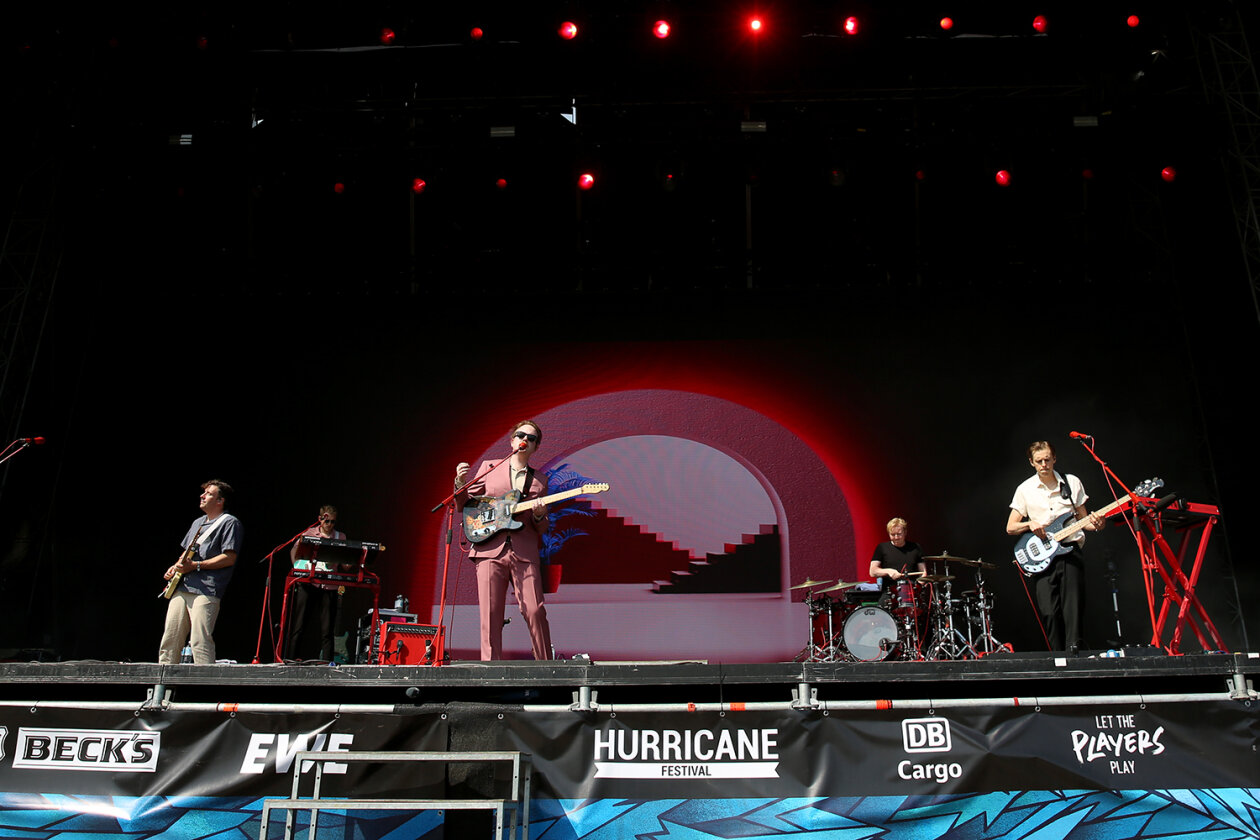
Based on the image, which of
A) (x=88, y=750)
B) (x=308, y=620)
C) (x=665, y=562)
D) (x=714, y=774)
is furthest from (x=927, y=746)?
(x=308, y=620)

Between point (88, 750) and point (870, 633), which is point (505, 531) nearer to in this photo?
point (88, 750)

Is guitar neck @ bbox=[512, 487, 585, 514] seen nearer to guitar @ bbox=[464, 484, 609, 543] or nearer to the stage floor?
guitar @ bbox=[464, 484, 609, 543]

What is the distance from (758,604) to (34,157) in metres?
7.70

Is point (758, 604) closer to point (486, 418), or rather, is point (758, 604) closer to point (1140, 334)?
point (486, 418)

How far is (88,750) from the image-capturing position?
4.38 metres

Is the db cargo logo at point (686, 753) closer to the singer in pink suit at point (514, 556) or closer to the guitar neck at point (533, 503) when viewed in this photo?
the singer in pink suit at point (514, 556)

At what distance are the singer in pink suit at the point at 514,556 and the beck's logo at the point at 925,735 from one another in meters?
2.30

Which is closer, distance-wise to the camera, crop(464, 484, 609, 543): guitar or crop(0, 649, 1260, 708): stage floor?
crop(0, 649, 1260, 708): stage floor

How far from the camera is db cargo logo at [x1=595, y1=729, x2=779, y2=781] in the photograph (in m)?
4.20

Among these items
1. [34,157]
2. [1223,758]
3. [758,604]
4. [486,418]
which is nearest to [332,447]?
[486,418]

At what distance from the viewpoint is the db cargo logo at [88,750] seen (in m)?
4.34

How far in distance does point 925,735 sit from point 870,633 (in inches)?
131

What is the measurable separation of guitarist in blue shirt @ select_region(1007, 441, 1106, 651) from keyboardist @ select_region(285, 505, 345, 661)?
535 cm

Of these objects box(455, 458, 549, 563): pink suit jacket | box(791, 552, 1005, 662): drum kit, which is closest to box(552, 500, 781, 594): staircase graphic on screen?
box(791, 552, 1005, 662): drum kit
